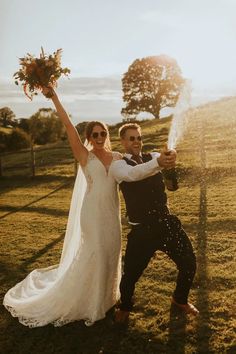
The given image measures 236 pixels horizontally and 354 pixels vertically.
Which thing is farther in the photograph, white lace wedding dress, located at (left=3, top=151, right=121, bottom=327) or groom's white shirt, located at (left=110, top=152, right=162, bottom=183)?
white lace wedding dress, located at (left=3, top=151, right=121, bottom=327)

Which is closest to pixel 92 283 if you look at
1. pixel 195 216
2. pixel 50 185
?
pixel 195 216

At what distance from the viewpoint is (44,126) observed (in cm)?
5091

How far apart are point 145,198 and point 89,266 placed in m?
1.61

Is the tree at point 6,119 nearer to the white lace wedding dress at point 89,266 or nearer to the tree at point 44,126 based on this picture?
the tree at point 44,126

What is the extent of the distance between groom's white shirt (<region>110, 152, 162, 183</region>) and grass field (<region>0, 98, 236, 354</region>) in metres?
2.42

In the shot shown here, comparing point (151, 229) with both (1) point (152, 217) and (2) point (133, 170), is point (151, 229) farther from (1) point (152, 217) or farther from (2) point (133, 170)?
(2) point (133, 170)

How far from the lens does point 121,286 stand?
257 inches

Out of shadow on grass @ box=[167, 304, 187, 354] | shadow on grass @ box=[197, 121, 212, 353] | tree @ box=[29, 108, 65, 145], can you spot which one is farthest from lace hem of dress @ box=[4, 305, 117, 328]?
tree @ box=[29, 108, 65, 145]

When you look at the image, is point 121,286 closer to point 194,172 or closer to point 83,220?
point 83,220

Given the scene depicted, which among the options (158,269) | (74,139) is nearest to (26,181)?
(158,269)

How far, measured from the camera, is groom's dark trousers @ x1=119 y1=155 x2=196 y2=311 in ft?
19.9

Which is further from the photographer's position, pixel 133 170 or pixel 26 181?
pixel 26 181

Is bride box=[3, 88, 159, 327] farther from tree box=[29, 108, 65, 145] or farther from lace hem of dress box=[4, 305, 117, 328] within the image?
tree box=[29, 108, 65, 145]

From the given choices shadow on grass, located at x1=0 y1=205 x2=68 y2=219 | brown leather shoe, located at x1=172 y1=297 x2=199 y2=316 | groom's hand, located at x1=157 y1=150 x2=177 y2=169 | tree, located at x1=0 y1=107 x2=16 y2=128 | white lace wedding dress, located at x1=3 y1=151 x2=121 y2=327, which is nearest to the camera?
groom's hand, located at x1=157 y1=150 x2=177 y2=169
